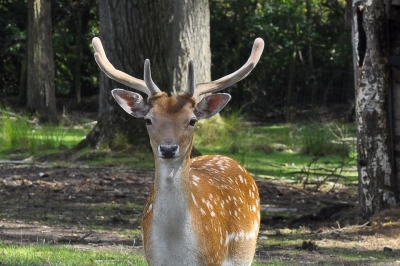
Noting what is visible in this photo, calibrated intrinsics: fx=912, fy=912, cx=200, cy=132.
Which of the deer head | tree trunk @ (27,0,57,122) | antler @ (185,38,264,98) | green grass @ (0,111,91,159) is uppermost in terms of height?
tree trunk @ (27,0,57,122)

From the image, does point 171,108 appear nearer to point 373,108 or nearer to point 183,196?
point 183,196

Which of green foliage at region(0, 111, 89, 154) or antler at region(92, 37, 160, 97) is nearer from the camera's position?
antler at region(92, 37, 160, 97)

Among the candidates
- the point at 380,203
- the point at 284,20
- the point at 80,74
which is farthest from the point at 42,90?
the point at 380,203

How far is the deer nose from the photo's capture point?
5.07 m

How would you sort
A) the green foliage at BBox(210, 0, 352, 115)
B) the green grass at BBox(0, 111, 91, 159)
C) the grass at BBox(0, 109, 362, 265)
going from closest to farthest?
the grass at BBox(0, 109, 362, 265) → the green grass at BBox(0, 111, 91, 159) → the green foliage at BBox(210, 0, 352, 115)

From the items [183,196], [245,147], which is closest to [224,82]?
[183,196]

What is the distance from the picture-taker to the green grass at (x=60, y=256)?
690 centimetres

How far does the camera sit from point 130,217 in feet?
33.0

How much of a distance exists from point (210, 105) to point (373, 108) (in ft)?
13.6

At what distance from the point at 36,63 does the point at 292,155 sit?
9977mm

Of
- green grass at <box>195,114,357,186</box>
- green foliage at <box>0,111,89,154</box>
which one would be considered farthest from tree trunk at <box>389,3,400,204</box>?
green foliage at <box>0,111,89,154</box>

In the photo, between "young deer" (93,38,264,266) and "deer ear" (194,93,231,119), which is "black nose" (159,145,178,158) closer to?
"young deer" (93,38,264,266)

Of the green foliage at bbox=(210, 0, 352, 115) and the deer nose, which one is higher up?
the green foliage at bbox=(210, 0, 352, 115)

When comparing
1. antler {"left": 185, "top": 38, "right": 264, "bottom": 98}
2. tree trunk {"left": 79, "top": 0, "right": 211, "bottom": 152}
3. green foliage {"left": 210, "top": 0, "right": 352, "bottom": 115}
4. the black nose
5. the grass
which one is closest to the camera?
the black nose
